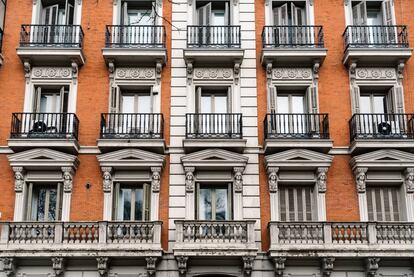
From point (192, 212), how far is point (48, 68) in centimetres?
757

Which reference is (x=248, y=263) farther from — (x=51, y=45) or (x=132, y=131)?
(x=51, y=45)

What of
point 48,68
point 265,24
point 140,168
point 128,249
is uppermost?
point 265,24

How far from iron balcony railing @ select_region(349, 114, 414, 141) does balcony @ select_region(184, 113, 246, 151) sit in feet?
13.4

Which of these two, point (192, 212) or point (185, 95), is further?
point (185, 95)

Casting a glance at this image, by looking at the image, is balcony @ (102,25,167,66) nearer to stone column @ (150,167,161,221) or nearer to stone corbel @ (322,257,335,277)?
stone column @ (150,167,161,221)

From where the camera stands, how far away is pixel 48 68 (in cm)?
2316

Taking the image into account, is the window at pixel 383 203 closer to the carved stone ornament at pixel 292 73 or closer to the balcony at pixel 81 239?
the carved stone ornament at pixel 292 73

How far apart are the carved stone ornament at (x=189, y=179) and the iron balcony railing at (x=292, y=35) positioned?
5502 mm

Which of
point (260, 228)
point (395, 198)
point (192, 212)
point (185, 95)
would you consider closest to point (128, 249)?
point (192, 212)

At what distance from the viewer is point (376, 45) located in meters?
23.0

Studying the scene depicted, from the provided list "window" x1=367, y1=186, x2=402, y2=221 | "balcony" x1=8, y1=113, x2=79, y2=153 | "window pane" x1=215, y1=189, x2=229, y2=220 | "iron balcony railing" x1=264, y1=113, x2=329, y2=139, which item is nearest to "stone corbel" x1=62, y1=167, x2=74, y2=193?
"balcony" x1=8, y1=113, x2=79, y2=153

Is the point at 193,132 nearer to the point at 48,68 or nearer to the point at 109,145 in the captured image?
the point at 109,145

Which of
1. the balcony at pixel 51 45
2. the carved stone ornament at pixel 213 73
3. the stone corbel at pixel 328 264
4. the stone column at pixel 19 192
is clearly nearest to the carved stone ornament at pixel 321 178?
the stone corbel at pixel 328 264

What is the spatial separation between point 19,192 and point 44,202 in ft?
3.05
